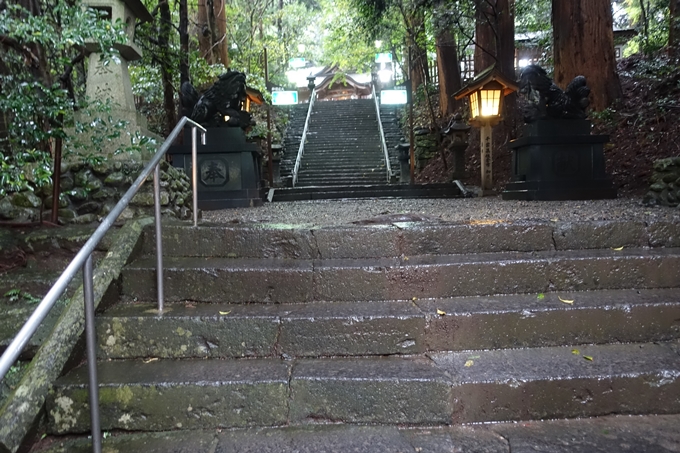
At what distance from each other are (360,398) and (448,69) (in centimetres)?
1279

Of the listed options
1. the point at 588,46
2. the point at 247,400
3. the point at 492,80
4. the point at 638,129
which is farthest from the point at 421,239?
the point at 588,46

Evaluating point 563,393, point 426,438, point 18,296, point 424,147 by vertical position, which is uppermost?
point 424,147

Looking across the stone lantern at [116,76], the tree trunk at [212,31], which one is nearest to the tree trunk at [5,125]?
the stone lantern at [116,76]

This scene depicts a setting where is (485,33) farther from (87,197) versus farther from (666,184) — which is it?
(87,197)

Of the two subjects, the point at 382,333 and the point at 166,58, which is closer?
the point at 382,333

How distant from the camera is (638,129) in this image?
308 inches

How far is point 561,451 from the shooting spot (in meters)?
1.78

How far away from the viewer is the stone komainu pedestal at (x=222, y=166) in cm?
684

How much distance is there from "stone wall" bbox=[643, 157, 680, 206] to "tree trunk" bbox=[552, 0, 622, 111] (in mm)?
4246

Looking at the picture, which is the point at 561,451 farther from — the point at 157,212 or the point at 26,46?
the point at 26,46

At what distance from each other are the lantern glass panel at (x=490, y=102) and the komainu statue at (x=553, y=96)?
0.80 metres

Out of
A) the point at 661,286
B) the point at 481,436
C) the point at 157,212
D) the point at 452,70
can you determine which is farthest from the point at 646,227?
the point at 452,70

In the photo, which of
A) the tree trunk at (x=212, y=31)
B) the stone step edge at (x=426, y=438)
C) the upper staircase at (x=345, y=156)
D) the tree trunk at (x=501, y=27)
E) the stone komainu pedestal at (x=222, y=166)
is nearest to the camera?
the stone step edge at (x=426, y=438)

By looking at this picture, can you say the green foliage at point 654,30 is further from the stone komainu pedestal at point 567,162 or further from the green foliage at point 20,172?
the green foliage at point 20,172
